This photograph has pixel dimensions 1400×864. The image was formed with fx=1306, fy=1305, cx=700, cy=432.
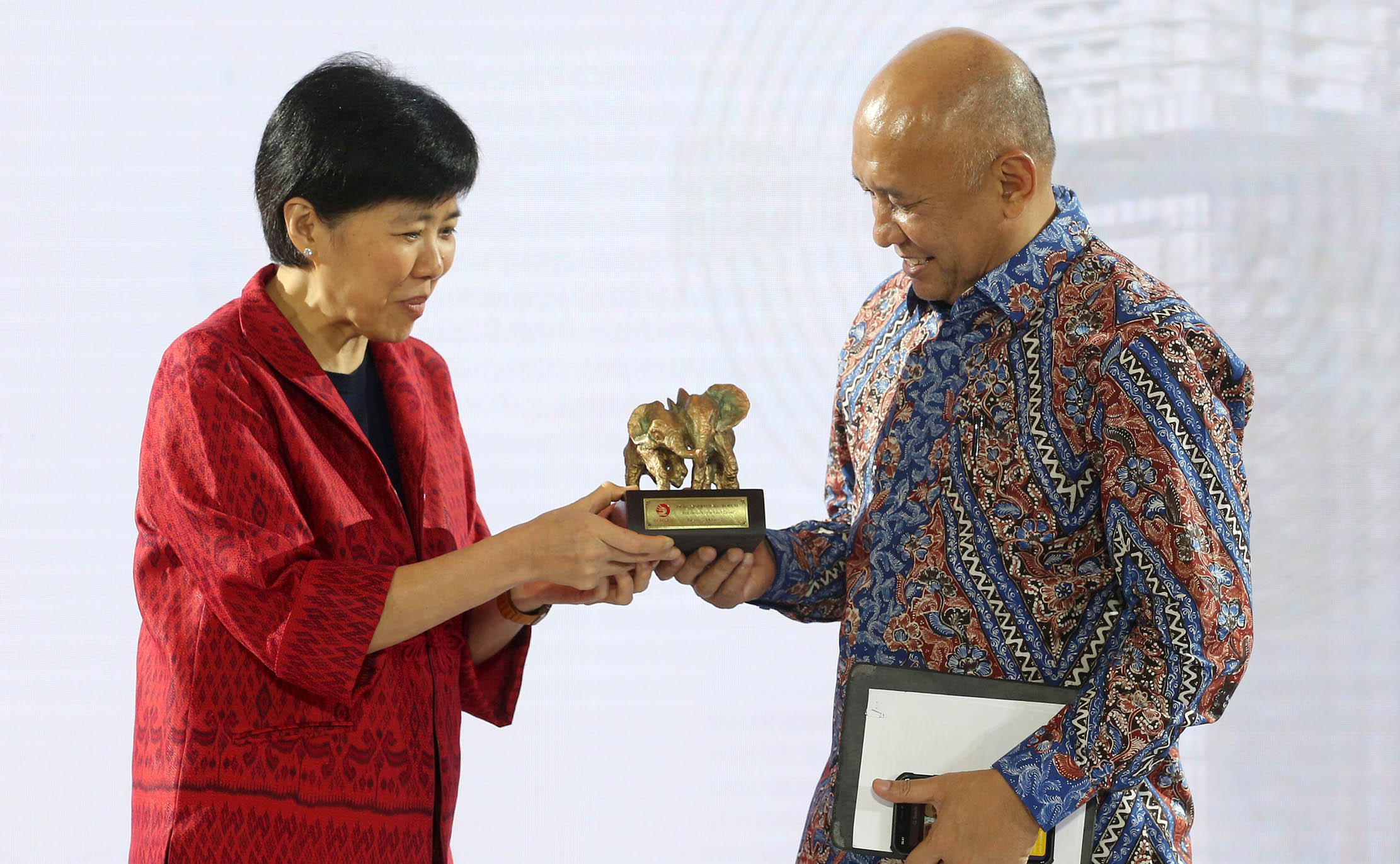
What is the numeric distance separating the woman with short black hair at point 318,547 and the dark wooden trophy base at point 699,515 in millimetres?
40

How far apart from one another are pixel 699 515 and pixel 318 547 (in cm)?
47

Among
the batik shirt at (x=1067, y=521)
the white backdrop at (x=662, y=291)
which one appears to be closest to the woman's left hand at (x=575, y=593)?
the batik shirt at (x=1067, y=521)

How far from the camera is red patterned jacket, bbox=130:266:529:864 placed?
1503 mm

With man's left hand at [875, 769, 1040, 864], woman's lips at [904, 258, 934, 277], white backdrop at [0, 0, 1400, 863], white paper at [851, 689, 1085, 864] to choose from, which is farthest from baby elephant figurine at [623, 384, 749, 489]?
white backdrop at [0, 0, 1400, 863]

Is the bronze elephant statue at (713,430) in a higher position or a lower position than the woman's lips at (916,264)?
lower

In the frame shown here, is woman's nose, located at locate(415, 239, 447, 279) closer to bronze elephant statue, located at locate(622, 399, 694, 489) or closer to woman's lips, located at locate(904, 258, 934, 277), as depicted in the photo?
bronze elephant statue, located at locate(622, 399, 694, 489)

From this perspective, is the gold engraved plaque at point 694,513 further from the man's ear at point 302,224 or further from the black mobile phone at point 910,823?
the man's ear at point 302,224

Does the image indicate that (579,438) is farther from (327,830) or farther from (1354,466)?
(1354,466)

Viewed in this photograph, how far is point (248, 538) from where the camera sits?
58.8 inches

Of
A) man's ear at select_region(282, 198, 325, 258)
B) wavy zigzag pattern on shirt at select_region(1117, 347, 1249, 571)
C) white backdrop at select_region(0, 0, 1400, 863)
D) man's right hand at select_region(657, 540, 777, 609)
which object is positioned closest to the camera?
wavy zigzag pattern on shirt at select_region(1117, 347, 1249, 571)

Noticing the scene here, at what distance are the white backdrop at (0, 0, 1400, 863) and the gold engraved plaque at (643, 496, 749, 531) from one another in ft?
3.88

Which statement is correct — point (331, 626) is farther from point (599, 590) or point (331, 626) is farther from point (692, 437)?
point (692, 437)

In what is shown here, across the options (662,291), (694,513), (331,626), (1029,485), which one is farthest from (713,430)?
(662,291)

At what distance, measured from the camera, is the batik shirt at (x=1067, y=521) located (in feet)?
4.59
